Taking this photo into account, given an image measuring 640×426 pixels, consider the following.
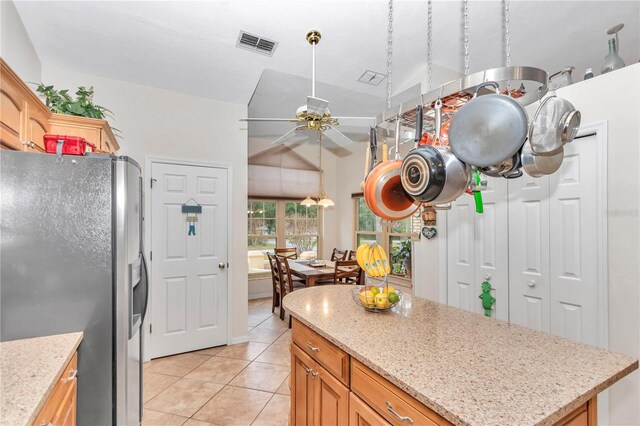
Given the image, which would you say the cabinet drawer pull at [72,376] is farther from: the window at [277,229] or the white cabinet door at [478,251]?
the window at [277,229]

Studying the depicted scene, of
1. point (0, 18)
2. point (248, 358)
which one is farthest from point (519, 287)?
point (0, 18)

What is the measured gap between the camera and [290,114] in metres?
4.43

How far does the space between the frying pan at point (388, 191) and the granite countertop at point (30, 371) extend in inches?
57.8

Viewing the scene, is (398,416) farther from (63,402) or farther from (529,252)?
(529,252)

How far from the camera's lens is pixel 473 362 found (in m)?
1.17

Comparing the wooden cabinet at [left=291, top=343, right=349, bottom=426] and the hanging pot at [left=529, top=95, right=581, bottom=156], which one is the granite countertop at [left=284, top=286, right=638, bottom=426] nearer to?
the wooden cabinet at [left=291, top=343, right=349, bottom=426]

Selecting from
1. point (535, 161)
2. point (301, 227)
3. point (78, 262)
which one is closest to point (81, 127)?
point (78, 262)

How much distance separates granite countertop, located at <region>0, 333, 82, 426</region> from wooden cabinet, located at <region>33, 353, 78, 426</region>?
6 cm

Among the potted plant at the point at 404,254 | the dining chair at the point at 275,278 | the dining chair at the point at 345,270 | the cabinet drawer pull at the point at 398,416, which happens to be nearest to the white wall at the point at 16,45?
the cabinet drawer pull at the point at 398,416

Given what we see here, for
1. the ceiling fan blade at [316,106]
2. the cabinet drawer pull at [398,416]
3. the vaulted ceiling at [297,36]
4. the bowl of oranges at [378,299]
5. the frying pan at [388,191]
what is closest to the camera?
the cabinet drawer pull at [398,416]

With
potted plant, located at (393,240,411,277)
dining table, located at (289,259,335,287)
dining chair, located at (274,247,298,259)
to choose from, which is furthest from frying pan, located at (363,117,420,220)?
dining chair, located at (274,247,298,259)

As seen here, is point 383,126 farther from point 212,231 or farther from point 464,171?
point 212,231

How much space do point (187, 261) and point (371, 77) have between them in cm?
276

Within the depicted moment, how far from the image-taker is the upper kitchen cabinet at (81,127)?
6.76 feet
